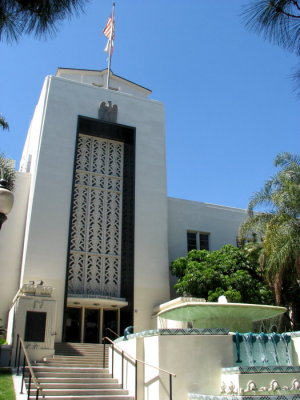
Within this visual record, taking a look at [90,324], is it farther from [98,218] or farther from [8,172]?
[8,172]

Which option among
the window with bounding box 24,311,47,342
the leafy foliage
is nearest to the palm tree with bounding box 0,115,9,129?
the leafy foliage

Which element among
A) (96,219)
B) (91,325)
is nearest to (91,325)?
(91,325)

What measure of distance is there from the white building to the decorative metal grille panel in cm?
5

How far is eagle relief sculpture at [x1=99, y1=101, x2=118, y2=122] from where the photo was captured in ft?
80.3

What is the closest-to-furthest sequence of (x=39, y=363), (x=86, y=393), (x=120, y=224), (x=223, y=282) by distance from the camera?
1. (x=86, y=393)
2. (x=39, y=363)
3. (x=223, y=282)
4. (x=120, y=224)

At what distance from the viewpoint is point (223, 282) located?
1970 centimetres

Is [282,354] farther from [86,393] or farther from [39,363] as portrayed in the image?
[39,363]

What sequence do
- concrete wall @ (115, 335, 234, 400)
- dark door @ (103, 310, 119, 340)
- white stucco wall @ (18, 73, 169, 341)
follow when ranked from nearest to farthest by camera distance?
concrete wall @ (115, 335, 234, 400) < white stucco wall @ (18, 73, 169, 341) < dark door @ (103, 310, 119, 340)

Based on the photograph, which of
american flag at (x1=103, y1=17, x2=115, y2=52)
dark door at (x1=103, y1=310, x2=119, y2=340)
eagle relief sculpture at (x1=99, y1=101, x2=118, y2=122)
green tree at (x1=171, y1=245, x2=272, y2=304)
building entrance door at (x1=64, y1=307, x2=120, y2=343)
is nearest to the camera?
green tree at (x1=171, y1=245, x2=272, y2=304)

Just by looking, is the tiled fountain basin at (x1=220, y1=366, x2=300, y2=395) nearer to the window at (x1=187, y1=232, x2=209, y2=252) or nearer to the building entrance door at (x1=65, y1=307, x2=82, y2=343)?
the building entrance door at (x1=65, y1=307, x2=82, y2=343)

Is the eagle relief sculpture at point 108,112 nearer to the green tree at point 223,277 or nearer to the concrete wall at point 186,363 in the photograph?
the green tree at point 223,277

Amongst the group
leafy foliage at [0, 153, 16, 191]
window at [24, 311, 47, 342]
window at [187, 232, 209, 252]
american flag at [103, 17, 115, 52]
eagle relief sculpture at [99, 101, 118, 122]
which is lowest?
window at [24, 311, 47, 342]

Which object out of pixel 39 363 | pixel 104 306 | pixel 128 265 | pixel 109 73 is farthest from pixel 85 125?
pixel 39 363

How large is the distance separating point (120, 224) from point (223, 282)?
6.59 metres
